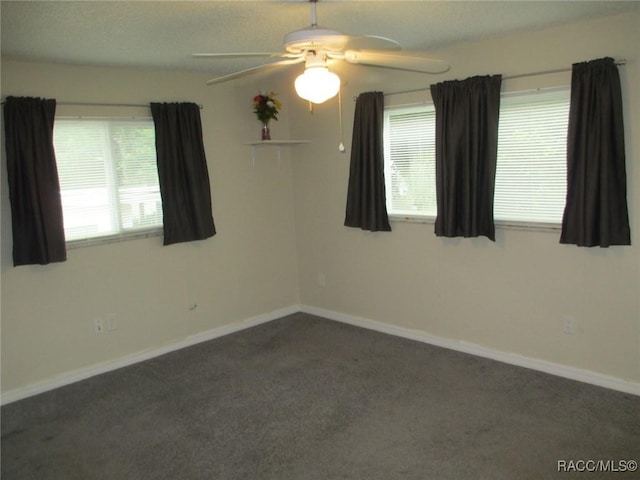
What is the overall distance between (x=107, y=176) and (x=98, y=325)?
1.20 m

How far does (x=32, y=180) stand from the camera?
136 inches

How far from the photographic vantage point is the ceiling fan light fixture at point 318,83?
231cm

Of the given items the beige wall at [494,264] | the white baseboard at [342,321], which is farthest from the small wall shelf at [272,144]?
the white baseboard at [342,321]

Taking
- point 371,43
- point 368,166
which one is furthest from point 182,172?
point 371,43

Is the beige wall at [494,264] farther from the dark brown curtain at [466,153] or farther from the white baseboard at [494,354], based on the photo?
the dark brown curtain at [466,153]

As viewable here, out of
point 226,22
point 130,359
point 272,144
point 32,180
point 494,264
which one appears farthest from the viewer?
point 272,144

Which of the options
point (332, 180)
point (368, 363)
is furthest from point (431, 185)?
point (368, 363)

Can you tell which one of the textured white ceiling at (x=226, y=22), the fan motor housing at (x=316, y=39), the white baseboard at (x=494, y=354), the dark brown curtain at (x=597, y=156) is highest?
the textured white ceiling at (x=226, y=22)

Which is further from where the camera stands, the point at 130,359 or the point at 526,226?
the point at 130,359

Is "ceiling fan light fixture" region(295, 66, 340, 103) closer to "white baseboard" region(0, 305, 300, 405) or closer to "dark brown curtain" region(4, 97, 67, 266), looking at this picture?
"dark brown curtain" region(4, 97, 67, 266)

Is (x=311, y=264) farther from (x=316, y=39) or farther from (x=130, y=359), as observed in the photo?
(x=316, y=39)

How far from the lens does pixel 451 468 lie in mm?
2590

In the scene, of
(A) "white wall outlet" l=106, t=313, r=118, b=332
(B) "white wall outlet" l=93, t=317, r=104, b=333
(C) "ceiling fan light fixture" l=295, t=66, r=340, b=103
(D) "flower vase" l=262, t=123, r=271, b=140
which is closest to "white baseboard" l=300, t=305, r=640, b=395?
(D) "flower vase" l=262, t=123, r=271, b=140

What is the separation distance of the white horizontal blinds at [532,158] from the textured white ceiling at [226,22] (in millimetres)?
522
